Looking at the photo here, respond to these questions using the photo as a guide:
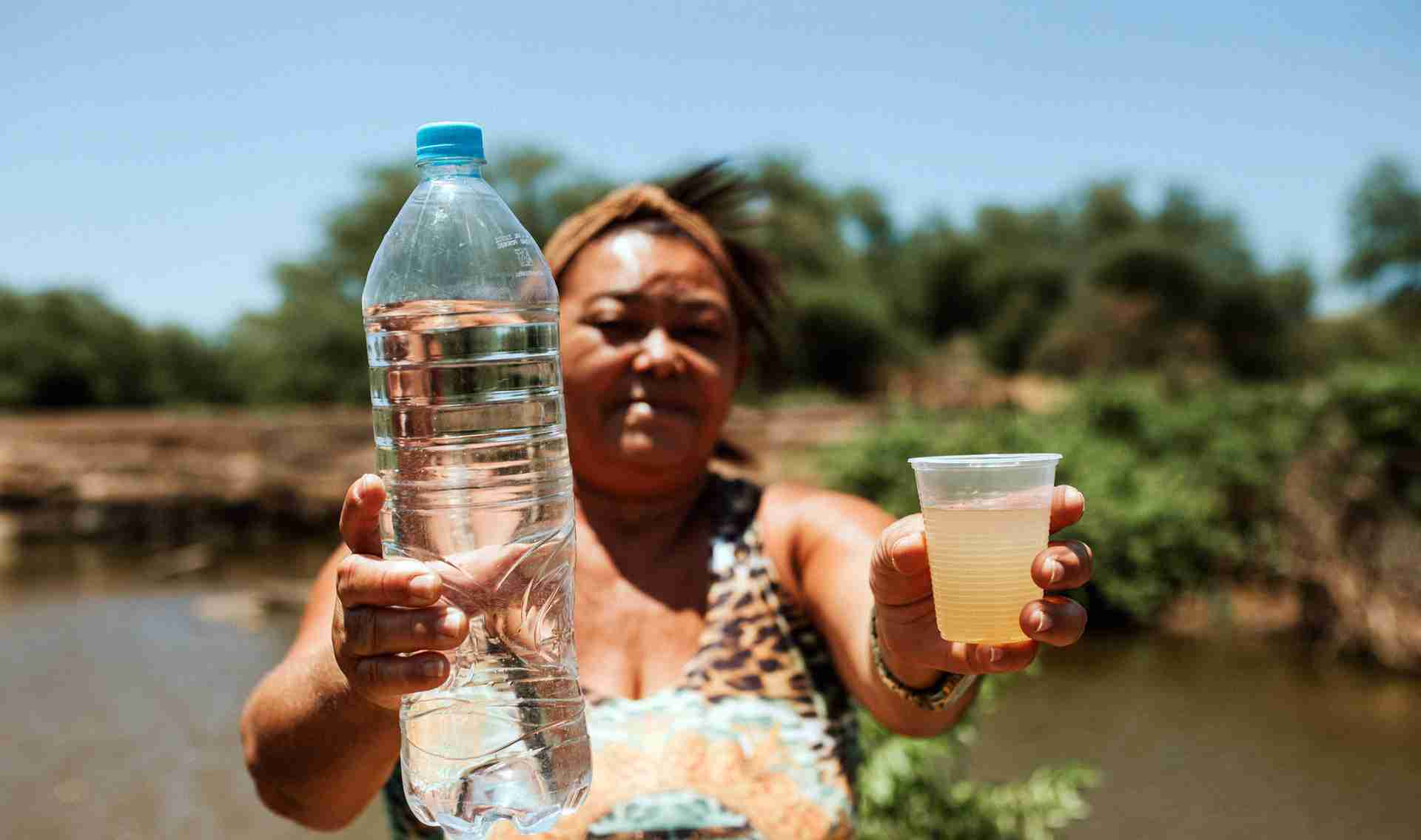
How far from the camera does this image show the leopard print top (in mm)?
2215

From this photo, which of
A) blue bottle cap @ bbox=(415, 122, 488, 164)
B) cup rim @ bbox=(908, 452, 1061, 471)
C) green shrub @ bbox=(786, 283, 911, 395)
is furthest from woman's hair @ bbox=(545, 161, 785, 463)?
green shrub @ bbox=(786, 283, 911, 395)

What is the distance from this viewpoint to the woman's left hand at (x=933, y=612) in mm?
1589

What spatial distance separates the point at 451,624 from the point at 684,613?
3.53ft

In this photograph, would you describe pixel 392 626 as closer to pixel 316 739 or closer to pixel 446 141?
pixel 316 739

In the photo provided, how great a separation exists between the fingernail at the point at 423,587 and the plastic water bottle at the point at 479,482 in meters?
0.27

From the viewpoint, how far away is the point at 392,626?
153 centimetres

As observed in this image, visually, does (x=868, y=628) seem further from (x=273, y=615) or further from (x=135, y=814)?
(x=273, y=615)

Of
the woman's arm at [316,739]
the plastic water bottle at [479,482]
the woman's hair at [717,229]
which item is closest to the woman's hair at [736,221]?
the woman's hair at [717,229]

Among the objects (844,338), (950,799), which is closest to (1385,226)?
(844,338)

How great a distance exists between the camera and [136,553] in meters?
14.9

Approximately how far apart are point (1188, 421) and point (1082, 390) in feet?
3.37

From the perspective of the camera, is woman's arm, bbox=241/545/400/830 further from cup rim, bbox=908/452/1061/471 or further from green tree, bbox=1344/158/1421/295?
green tree, bbox=1344/158/1421/295

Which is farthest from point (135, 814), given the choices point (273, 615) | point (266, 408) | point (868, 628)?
point (266, 408)

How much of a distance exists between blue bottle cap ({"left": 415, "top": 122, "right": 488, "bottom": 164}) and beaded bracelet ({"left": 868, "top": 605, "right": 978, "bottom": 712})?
1.04 m
